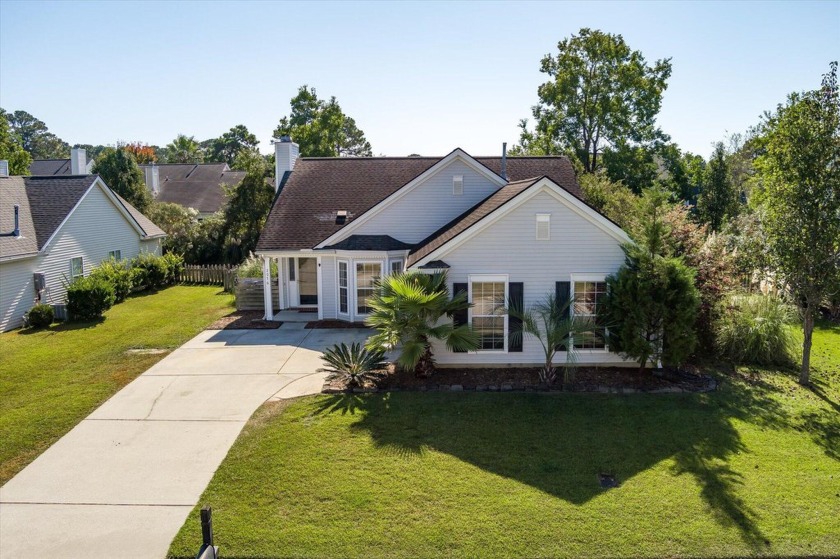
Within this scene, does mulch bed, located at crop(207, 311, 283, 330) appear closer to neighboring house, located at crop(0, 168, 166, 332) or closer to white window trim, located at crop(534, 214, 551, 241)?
neighboring house, located at crop(0, 168, 166, 332)

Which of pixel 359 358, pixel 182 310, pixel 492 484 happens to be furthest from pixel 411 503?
pixel 182 310

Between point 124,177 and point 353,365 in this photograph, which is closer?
point 353,365

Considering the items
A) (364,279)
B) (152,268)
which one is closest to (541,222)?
(364,279)

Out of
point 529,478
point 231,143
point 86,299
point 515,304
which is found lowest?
point 529,478

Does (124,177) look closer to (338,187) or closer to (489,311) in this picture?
(338,187)

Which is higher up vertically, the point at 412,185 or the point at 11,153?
the point at 11,153

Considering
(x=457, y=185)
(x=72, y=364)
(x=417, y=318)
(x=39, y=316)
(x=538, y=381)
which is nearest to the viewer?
(x=417, y=318)

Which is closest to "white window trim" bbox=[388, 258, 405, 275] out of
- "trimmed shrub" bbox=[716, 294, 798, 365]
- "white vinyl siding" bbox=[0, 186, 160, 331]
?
"trimmed shrub" bbox=[716, 294, 798, 365]
